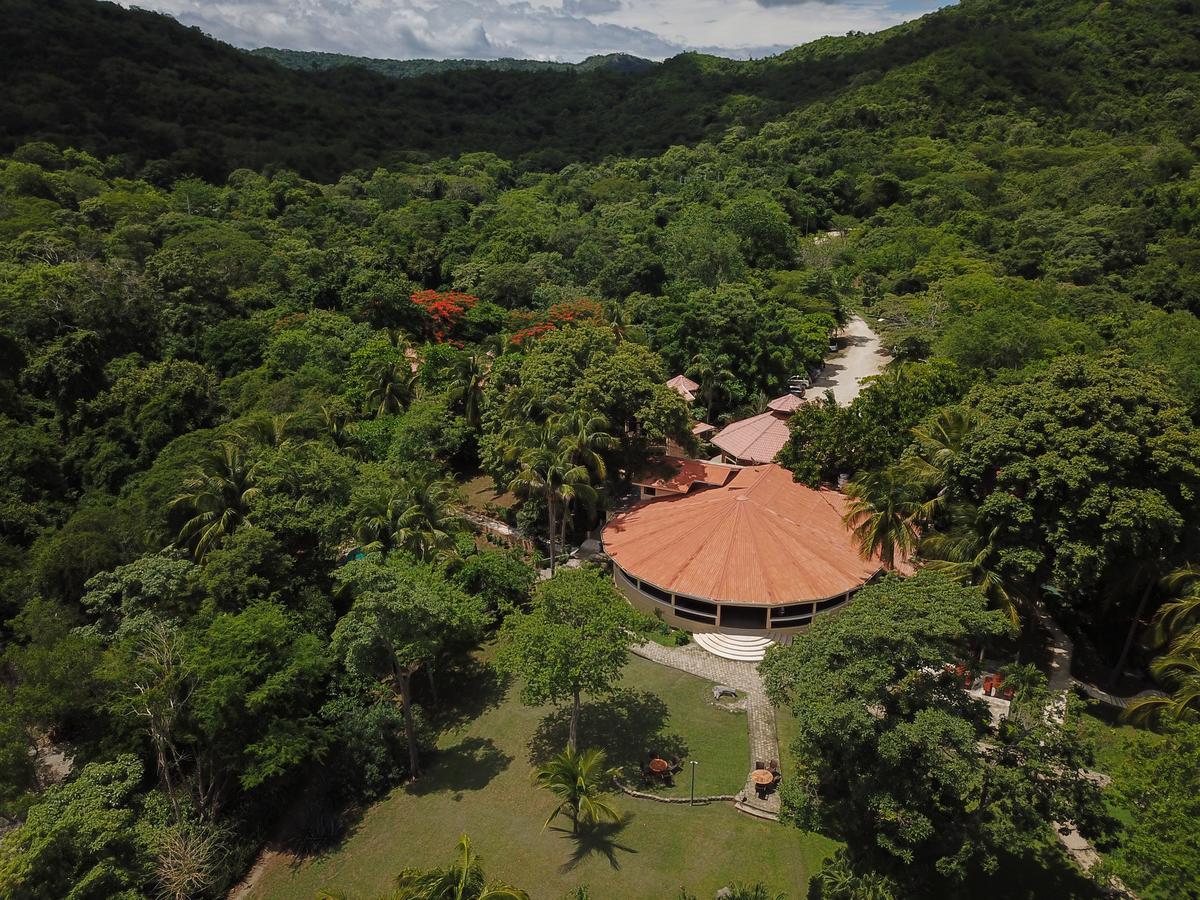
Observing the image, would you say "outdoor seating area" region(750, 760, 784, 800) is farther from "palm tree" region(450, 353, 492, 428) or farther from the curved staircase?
"palm tree" region(450, 353, 492, 428)

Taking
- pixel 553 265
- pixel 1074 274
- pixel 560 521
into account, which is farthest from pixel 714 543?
pixel 1074 274

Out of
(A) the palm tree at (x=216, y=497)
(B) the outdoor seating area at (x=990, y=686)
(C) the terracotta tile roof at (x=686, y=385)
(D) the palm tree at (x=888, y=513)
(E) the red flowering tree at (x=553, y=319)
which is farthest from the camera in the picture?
(E) the red flowering tree at (x=553, y=319)

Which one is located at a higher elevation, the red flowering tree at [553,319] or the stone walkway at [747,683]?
the red flowering tree at [553,319]

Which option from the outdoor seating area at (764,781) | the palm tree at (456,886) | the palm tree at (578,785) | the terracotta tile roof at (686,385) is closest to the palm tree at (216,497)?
the palm tree at (456,886)

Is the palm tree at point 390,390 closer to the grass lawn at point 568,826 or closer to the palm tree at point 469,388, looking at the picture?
the palm tree at point 469,388

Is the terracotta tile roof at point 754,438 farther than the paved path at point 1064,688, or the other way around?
the terracotta tile roof at point 754,438

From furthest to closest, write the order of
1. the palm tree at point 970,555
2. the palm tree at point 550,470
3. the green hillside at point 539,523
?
the palm tree at point 550,470 < the palm tree at point 970,555 < the green hillside at point 539,523
